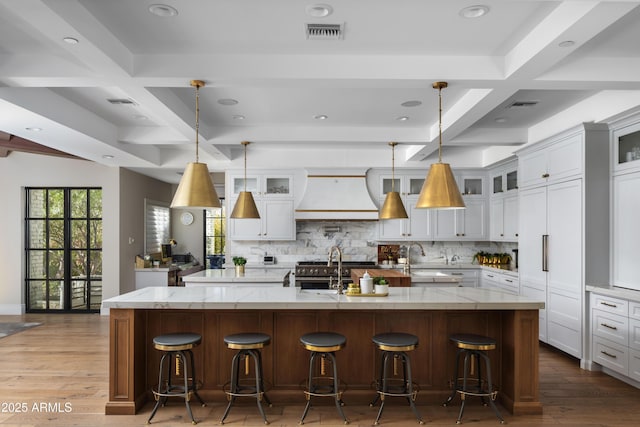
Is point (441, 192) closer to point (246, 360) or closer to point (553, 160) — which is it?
point (246, 360)

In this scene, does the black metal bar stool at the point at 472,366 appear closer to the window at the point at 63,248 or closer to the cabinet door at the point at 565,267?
the cabinet door at the point at 565,267

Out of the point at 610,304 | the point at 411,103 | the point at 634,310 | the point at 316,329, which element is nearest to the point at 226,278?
the point at 316,329

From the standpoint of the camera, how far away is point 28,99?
4.11 m

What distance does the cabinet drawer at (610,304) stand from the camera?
4.09 metres

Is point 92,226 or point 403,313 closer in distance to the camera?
point 403,313

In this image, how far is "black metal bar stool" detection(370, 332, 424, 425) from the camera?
329 cm

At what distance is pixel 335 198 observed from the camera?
293 inches

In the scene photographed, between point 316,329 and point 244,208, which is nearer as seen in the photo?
point 316,329

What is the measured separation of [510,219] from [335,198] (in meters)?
2.77

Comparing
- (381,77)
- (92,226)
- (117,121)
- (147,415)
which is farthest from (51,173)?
(381,77)

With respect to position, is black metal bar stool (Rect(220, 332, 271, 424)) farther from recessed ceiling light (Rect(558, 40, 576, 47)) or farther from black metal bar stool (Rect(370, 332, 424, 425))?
recessed ceiling light (Rect(558, 40, 576, 47))

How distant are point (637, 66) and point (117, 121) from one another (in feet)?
→ 17.8

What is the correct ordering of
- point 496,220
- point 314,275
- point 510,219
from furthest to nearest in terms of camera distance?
point 496,220 < point 314,275 < point 510,219

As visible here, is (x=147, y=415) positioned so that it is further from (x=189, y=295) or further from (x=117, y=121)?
(x=117, y=121)
